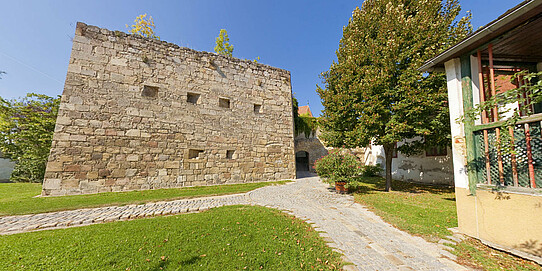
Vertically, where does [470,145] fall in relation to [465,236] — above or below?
above

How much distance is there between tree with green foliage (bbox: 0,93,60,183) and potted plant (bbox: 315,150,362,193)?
1523 cm

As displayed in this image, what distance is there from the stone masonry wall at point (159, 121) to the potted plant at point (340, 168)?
4.15 m

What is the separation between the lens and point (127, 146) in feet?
26.5

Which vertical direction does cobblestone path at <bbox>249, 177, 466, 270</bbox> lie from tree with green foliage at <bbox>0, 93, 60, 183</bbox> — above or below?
below

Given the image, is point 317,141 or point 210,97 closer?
point 210,97

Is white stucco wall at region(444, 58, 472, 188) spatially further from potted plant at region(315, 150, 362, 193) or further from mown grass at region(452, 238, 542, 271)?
potted plant at region(315, 150, 362, 193)

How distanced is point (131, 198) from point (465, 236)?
922cm

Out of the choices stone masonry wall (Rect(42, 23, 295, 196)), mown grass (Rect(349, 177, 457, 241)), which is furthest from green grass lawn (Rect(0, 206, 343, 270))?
stone masonry wall (Rect(42, 23, 295, 196))

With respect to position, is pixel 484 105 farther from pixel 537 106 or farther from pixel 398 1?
pixel 398 1

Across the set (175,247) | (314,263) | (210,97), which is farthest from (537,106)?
(210,97)

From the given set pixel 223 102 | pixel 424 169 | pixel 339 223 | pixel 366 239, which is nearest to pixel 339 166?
pixel 339 223

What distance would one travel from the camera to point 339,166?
745cm

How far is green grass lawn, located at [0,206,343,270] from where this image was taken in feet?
8.27

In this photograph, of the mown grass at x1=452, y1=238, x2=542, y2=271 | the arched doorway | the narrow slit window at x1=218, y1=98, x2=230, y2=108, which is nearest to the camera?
the mown grass at x1=452, y1=238, x2=542, y2=271
